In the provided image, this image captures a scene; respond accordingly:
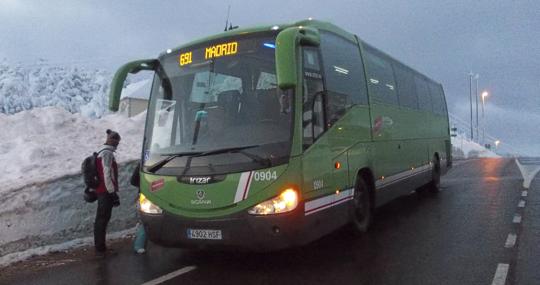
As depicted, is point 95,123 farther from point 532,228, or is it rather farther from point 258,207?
point 532,228

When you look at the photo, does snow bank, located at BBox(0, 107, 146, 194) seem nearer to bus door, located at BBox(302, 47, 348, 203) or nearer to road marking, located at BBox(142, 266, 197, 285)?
road marking, located at BBox(142, 266, 197, 285)

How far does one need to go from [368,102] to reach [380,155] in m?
1.07

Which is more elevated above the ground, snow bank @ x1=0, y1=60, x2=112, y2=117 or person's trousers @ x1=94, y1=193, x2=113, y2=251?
snow bank @ x1=0, y1=60, x2=112, y2=117

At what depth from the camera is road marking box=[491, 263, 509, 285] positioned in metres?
5.43

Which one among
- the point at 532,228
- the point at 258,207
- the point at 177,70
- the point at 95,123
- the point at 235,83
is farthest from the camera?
the point at 95,123

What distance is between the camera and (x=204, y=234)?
580 cm

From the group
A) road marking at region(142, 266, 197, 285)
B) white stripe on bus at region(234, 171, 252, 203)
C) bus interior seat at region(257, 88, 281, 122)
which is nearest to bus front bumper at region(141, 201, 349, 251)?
white stripe on bus at region(234, 171, 252, 203)

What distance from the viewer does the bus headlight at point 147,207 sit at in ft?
20.2

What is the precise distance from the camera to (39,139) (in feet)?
33.7

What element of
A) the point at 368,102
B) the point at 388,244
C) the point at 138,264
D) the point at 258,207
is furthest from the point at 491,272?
the point at 138,264

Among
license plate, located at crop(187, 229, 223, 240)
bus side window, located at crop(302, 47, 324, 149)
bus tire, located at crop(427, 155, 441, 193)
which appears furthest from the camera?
bus tire, located at crop(427, 155, 441, 193)

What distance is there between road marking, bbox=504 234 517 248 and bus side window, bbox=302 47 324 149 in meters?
3.43

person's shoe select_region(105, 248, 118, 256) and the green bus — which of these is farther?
person's shoe select_region(105, 248, 118, 256)

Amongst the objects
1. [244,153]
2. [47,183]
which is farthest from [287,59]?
[47,183]
